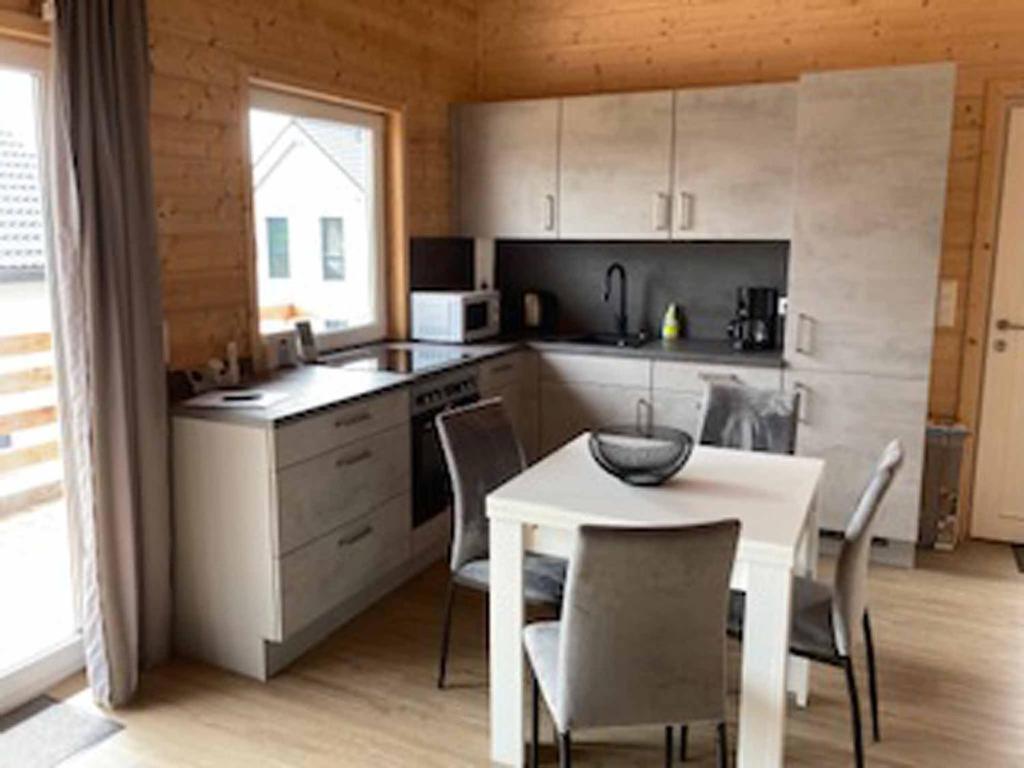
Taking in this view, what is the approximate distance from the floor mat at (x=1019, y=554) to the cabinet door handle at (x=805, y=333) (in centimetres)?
135

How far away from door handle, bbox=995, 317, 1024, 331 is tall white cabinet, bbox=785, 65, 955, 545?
65 cm

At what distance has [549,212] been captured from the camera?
178 inches

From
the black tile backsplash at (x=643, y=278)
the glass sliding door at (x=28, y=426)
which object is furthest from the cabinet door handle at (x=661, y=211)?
the glass sliding door at (x=28, y=426)

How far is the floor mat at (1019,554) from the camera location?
12.8 feet

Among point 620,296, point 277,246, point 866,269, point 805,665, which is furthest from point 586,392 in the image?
point 805,665

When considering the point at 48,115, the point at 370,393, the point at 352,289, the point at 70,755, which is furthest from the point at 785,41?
the point at 70,755

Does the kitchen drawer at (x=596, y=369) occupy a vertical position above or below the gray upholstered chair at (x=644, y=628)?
above

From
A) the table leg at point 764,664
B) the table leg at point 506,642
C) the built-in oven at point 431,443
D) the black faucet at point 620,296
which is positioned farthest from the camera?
the black faucet at point 620,296

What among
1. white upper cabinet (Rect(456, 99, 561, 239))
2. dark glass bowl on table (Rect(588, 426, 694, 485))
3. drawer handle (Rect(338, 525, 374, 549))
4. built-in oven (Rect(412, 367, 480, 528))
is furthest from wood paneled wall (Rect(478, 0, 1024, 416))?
drawer handle (Rect(338, 525, 374, 549))

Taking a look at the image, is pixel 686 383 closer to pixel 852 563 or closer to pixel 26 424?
pixel 852 563

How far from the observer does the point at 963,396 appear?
13.6ft

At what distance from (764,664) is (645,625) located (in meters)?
0.42

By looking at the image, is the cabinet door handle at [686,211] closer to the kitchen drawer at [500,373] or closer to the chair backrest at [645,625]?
the kitchen drawer at [500,373]

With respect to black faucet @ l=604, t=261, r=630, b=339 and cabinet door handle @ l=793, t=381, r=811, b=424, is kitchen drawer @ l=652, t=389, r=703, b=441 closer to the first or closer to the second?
cabinet door handle @ l=793, t=381, r=811, b=424
